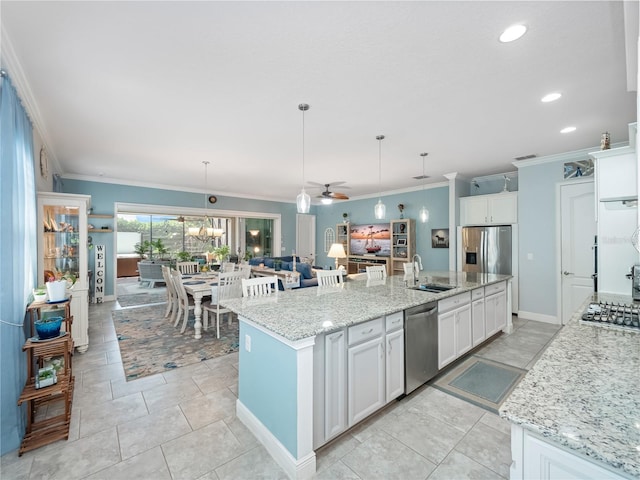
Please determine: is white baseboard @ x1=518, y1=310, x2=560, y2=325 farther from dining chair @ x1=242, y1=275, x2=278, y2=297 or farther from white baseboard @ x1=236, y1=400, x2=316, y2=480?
white baseboard @ x1=236, y1=400, x2=316, y2=480

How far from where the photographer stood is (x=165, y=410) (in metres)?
2.38

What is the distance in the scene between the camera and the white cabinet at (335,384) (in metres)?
1.85

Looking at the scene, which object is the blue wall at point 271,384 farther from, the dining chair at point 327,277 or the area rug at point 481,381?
the area rug at point 481,381

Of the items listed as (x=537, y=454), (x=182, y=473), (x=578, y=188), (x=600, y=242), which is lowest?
(x=182, y=473)

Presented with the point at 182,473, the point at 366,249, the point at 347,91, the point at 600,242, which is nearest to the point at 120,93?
the point at 347,91

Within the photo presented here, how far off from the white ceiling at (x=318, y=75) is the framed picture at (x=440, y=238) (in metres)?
2.63

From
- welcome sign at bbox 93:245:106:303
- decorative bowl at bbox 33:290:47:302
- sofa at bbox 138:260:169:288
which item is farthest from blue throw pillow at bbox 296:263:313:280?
sofa at bbox 138:260:169:288

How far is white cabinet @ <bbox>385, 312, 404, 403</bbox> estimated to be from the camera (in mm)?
2266

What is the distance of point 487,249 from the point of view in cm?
530

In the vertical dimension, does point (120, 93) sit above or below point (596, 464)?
above

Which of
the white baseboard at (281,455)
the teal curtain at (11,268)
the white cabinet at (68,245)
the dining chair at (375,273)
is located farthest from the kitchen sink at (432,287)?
the white cabinet at (68,245)

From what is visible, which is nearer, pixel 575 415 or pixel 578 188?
pixel 575 415

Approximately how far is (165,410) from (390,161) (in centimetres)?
447

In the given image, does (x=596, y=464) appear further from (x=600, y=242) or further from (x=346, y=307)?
(x=600, y=242)
